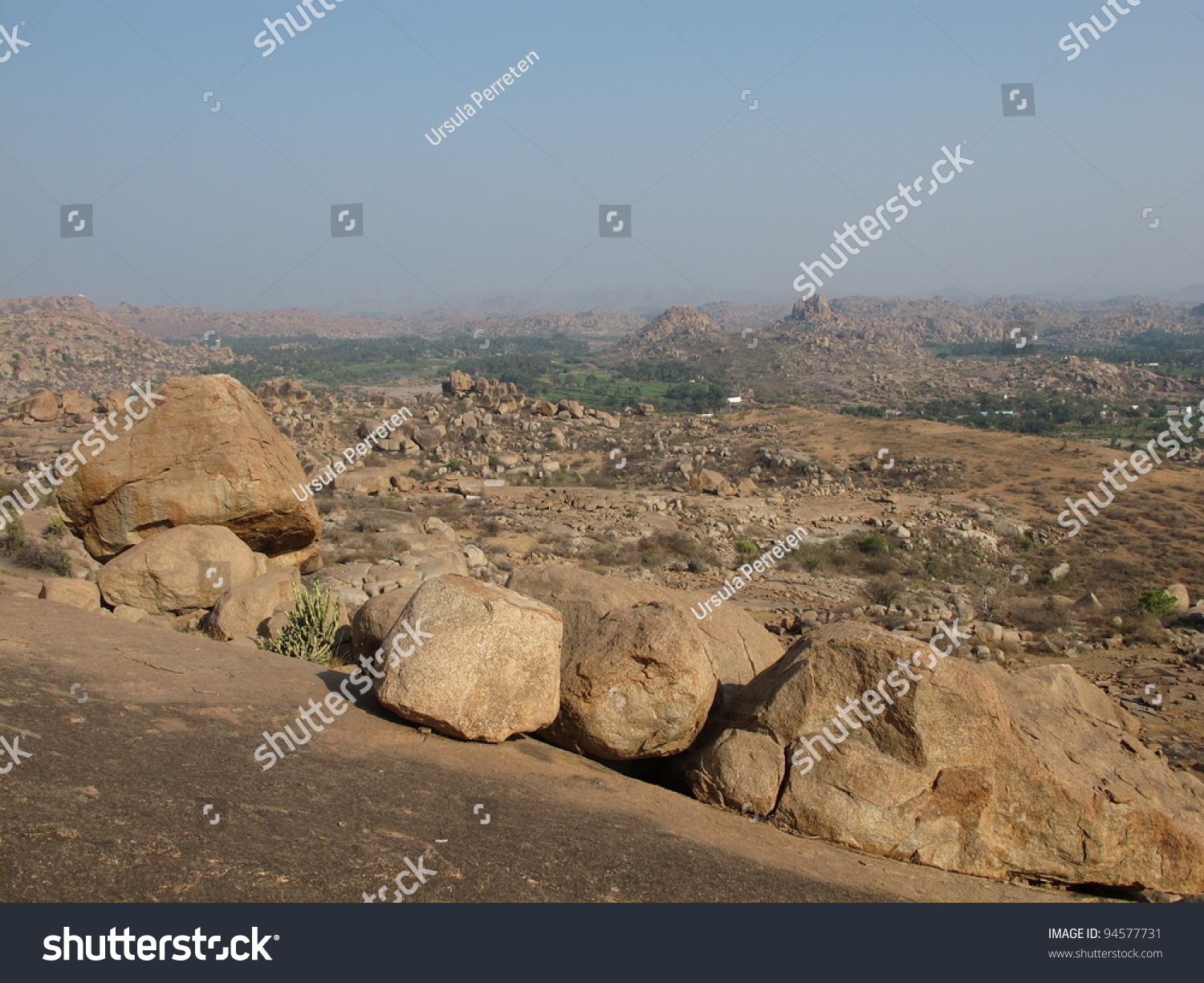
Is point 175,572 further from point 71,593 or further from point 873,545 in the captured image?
point 873,545

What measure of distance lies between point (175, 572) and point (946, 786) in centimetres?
871

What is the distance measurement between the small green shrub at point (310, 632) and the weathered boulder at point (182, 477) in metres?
2.90

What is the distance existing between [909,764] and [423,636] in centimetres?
361

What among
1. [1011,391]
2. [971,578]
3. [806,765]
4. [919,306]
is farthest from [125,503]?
[919,306]

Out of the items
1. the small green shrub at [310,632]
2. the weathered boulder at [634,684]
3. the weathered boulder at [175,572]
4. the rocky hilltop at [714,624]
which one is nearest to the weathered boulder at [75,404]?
the rocky hilltop at [714,624]

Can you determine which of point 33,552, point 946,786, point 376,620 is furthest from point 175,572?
point 946,786

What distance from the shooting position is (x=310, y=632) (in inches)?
324

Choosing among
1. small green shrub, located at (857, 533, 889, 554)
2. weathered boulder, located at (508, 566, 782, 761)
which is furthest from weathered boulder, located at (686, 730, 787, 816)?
small green shrub, located at (857, 533, 889, 554)

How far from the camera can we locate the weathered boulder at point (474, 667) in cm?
570

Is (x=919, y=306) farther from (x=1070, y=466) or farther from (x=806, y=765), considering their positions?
(x=806, y=765)

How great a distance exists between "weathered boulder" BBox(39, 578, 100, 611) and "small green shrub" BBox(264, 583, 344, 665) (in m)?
2.24

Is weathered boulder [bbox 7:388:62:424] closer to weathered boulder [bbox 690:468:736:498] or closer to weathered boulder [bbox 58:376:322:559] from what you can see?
weathered boulder [bbox 690:468:736:498]

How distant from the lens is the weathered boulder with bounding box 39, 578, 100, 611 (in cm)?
868

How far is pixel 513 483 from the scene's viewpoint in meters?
29.5
